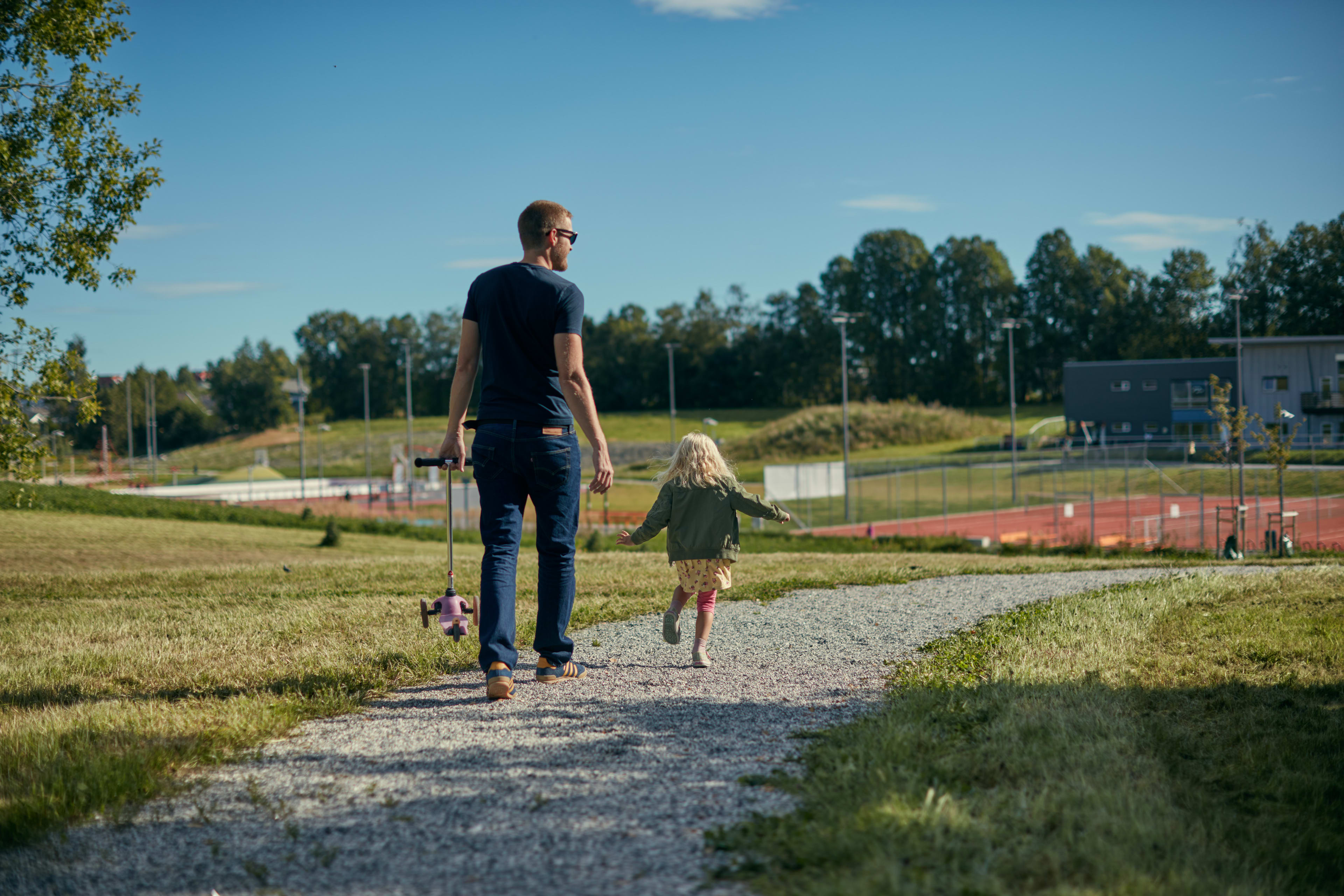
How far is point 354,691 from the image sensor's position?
5.11 meters

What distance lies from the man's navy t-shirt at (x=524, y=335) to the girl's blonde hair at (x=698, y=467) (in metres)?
1.46

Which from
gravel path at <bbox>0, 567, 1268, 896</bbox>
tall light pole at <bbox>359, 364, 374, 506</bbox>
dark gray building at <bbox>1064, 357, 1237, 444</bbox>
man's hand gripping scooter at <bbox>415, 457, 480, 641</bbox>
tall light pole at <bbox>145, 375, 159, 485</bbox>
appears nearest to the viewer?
gravel path at <bbox>0, 567, 1268, 896</bbox>

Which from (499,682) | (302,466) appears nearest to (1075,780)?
(499,682)

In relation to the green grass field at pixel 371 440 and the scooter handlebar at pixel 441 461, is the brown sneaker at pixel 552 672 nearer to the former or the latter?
the scooter handlebar at pixel 441 461

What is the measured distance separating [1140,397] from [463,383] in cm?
6929

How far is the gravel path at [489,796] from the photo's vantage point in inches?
114

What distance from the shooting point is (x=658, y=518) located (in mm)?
6262

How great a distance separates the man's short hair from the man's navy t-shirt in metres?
0.17

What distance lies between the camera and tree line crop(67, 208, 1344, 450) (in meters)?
86.5

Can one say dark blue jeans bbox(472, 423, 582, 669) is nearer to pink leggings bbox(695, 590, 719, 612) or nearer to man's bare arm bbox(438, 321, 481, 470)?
man's bare arm bbox(438, 321, 481, 470)

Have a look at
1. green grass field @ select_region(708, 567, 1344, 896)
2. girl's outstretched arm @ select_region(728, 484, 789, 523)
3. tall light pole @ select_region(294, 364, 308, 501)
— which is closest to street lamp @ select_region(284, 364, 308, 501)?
tall light pole @ select_region(294, 364, 308, 501)

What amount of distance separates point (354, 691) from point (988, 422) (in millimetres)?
79100

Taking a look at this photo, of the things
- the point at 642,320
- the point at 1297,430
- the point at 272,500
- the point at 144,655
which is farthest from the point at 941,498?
the point at 642,320

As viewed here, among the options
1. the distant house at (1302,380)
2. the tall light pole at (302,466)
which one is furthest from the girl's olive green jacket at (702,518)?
the distant house at (1302,380)
